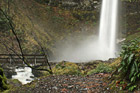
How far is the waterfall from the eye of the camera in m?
27.7

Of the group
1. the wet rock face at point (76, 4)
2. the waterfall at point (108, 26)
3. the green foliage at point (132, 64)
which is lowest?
the green foliage at point (132, 64)

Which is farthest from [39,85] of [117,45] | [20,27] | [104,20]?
[104,20]

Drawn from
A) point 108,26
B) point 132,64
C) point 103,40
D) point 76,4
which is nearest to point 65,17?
point 76,4

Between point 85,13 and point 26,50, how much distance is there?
1843 cm

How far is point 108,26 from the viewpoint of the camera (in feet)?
97.6

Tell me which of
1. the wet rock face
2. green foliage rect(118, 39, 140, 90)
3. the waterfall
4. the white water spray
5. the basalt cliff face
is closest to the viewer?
green foliage rect(118, 39, 140, 90)

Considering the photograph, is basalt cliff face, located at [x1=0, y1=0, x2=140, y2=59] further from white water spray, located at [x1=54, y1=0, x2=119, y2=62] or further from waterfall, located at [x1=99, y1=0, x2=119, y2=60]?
waterfall, located at [x1=99, y1=0, x2=119, y2=60]

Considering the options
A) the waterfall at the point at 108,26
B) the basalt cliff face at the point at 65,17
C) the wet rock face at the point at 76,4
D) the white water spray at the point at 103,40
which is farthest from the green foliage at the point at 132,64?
the wet rock face at the point at 76,4

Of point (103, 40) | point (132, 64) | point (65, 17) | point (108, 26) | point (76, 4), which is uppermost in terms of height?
point (76, 4)

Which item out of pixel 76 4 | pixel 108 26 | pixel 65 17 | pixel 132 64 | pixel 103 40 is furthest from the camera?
pixel 76 4

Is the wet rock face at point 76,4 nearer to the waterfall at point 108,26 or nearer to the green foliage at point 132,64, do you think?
the waterfall at point 108,26

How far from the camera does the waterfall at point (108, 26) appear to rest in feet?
90.9

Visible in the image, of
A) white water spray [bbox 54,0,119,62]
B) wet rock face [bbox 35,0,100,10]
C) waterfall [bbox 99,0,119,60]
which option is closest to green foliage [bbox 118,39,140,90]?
white water spray [bbox 54,0,119,62]

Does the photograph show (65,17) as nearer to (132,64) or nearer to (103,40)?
(103,40)
